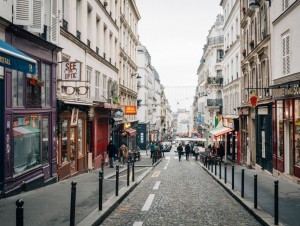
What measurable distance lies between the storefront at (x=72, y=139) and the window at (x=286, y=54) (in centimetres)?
955

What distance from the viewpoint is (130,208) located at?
1109 centimetres

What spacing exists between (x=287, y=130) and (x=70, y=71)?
9696mm

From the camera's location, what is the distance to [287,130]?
664 inches

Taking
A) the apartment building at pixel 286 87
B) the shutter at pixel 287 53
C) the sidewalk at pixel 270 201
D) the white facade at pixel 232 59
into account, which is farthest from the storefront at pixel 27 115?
the white facade at pixel 232 59

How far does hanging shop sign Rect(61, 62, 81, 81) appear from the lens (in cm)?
1568

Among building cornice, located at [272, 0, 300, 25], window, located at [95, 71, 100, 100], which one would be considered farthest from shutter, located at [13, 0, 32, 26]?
window, located at [95, 71, 100, 100]

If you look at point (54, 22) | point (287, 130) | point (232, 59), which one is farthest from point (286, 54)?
point (232, 59)

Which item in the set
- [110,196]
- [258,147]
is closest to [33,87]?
[110,196]

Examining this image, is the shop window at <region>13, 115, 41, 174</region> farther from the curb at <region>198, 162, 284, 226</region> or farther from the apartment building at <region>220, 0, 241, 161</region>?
the apartment building at <region>220, 0, 241, 161</region>

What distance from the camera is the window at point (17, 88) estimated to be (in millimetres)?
11641

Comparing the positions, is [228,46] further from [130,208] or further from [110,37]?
[130,208]

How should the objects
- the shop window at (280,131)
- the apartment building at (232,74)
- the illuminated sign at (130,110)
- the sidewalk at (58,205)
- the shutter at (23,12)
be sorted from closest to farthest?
the sidewalk at (58,205), the shutter at (23,12), the shop window at (280,131), the apartment building at (232,74), the illuminated sign at (130,110)

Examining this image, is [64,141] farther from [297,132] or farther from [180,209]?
[297,132]

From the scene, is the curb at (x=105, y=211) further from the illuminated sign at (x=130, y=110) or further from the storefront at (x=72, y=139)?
the illuminated sign at (x=130, y=110)
